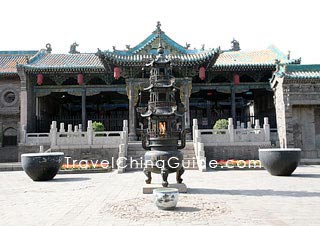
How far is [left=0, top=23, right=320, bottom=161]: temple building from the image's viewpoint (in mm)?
19812

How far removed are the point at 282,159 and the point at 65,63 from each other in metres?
16.5

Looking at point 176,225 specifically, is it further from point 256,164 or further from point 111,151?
point 111,151

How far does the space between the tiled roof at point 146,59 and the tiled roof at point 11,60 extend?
9.29 m

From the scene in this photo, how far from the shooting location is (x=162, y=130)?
9.91 m

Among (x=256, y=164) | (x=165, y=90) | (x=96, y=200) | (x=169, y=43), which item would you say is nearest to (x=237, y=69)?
(x=169, y=43)

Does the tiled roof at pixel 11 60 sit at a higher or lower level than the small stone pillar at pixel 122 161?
higher

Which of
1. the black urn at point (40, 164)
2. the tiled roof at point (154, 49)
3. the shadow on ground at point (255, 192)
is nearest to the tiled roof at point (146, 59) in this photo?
the tiled roof at point (154, 49)

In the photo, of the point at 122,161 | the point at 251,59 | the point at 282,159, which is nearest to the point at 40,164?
the point at 122,161

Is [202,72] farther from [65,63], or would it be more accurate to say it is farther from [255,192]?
[255,192]

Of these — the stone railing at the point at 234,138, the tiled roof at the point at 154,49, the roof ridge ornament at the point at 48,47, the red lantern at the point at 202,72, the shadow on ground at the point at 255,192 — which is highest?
the roof ridge ornament at the point at 48,47

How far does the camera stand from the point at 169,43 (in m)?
22.2

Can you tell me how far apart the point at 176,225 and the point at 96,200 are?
10.7 ft

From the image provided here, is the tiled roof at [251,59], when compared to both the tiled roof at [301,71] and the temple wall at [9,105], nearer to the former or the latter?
the tiled roof at [301,71]

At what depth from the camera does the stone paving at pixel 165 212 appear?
253 inches
